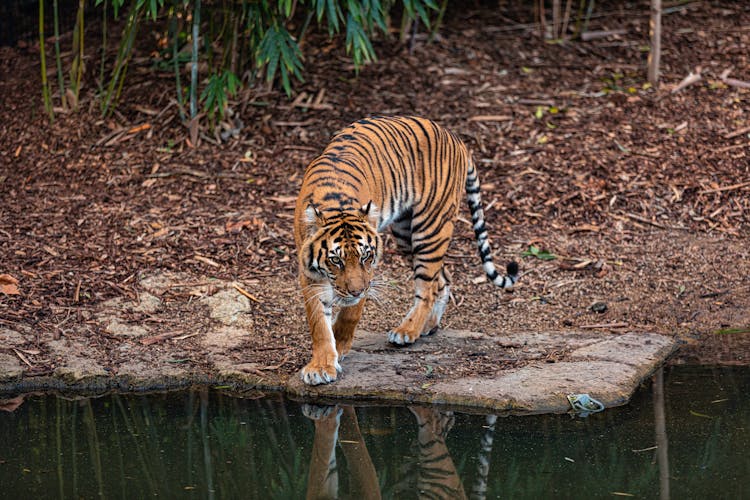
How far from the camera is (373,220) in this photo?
458cm

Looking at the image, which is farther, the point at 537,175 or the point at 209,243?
the point at 537,175

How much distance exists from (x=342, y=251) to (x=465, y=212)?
2.85m

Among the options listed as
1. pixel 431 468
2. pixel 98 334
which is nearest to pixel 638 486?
pixel 431 468

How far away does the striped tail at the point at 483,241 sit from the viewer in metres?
5.59

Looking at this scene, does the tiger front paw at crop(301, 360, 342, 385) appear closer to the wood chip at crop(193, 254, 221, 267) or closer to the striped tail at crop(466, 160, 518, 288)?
the striped tail at crop(466, 160, 518, 288)

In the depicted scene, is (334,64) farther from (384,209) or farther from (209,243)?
(384,209)

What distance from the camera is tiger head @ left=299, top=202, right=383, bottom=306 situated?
4.36 meters

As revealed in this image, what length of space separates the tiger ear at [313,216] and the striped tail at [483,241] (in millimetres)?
1413

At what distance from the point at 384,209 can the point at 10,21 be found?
6.00 meters

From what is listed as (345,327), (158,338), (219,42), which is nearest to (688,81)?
(219,42)

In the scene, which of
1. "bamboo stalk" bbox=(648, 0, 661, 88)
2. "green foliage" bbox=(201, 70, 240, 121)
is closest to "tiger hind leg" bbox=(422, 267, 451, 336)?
"green foliage" bbox=(201, 70, 240, 121)

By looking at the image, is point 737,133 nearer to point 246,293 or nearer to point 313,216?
point 246,293

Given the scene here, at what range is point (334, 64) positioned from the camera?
28.2 feet

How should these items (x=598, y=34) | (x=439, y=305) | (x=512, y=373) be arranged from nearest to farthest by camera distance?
(x=512, y=373) → (x=439, y=305) → (x=598, y=34)
